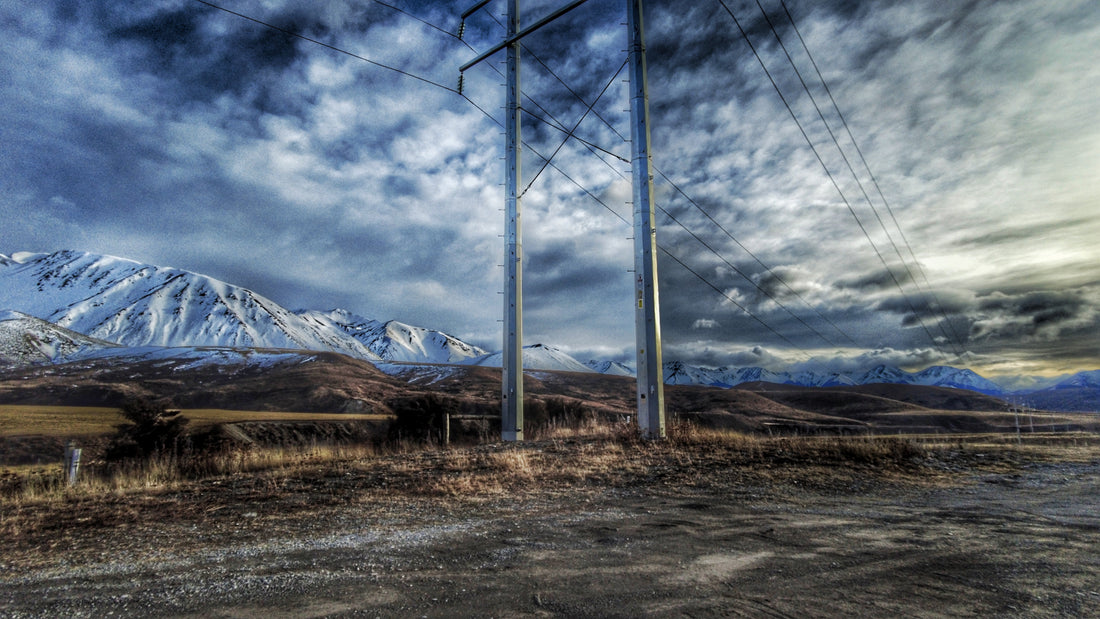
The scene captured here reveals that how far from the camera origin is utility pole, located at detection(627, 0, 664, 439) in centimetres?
1294

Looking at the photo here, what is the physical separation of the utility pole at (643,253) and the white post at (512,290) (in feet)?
12.9

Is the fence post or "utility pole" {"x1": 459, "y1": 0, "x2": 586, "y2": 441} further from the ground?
"utility pole" {"x1": 459, "y1": 0, "x2": 586, "y2": 441}

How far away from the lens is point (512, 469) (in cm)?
963

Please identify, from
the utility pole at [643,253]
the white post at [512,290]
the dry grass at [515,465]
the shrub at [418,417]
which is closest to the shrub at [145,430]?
the dry grass at [515,465]

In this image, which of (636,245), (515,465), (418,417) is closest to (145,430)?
(418,417)

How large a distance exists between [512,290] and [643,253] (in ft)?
14.3

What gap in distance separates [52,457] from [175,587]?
94.4 ft

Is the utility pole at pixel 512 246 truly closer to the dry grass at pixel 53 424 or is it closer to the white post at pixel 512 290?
the white post at pixel 512 290

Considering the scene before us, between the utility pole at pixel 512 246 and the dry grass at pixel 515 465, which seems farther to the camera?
the utility pole at pixel 512 246

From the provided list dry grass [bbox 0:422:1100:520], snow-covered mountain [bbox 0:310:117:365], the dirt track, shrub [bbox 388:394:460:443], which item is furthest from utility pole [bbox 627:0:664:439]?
snow-covered mountain [bbox 0:310:117:365]

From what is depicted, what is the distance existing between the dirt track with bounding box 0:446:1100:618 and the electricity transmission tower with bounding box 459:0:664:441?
18.8ft

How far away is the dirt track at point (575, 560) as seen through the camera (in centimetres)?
328

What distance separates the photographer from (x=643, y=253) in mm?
13641

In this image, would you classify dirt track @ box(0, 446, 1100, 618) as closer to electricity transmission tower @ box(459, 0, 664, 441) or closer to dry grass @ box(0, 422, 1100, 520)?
dry grass @ box(0, 422, 1100, 520)
